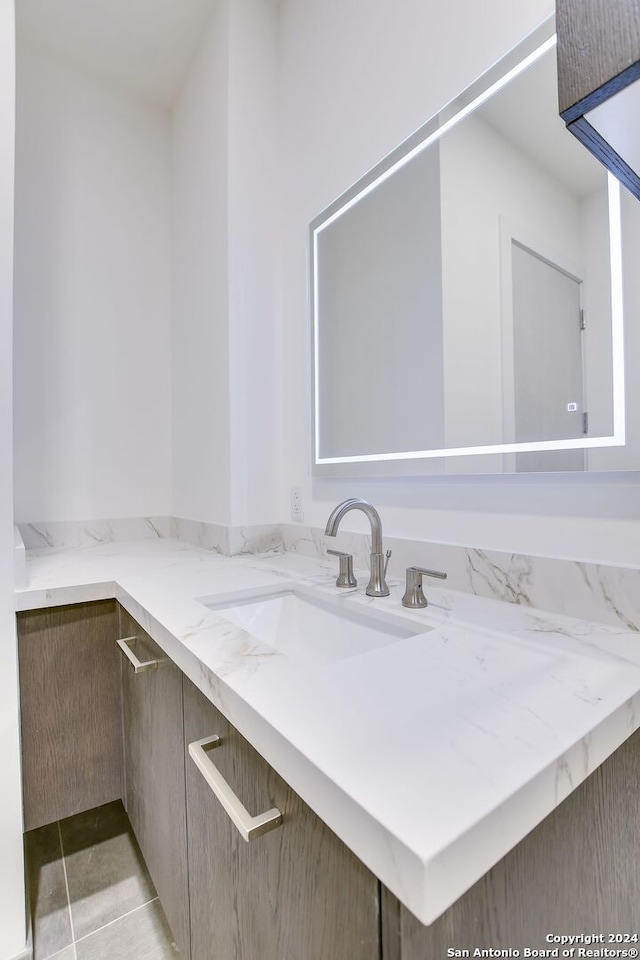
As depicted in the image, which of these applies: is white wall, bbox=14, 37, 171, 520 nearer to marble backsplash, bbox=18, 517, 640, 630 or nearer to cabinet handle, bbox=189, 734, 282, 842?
marble backsplash, bbox=18, 517, 640, 630

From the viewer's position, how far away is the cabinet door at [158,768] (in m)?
0.82

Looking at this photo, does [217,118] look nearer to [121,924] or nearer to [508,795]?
[508,795]

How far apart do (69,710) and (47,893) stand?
1.65ft

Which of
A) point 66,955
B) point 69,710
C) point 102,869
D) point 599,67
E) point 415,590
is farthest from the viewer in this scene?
point 102,869

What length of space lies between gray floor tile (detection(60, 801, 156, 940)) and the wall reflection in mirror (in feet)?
4.02

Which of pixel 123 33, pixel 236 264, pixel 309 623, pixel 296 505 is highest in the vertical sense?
pixel 123 33

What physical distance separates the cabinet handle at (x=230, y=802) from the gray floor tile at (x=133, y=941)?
2.68ft

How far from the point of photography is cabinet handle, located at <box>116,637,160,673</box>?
0.92 meters

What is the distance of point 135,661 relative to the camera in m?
0.98

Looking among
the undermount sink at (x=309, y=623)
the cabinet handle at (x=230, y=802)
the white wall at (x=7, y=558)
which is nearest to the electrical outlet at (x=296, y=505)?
the undermount sink at (x=309, y=623)

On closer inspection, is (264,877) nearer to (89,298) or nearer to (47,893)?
(47,893)

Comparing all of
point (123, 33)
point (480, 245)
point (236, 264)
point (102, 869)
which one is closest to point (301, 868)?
point (480, 245)

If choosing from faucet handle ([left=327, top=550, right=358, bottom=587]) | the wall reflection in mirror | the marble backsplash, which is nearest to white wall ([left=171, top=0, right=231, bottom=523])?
the marble backsplash

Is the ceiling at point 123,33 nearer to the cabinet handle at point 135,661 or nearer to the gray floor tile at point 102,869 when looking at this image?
the cabinet handle at point 135,661
